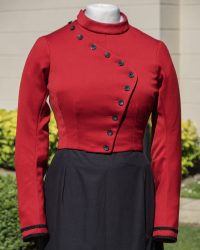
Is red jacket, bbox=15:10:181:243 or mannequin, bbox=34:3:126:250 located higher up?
mannequin, bbox=34:3:126:250

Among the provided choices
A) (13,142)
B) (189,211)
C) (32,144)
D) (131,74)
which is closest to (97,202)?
(32,144)

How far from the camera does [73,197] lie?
3.94 m

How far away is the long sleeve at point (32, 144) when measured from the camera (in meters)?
3.93

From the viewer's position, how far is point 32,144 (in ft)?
12.9

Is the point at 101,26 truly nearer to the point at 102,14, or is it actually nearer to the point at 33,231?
the point at 102,14

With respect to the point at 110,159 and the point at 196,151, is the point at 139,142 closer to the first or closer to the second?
the point at 110,159

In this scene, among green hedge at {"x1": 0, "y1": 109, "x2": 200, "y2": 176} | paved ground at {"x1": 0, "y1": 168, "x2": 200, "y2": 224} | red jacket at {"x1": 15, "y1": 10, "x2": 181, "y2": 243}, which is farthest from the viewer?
green hedge at {"x1": 0, "y1": 109, "x2": 200, "y2": 176}

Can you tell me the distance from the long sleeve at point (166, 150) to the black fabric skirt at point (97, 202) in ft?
0.25

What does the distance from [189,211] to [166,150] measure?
16.8ft

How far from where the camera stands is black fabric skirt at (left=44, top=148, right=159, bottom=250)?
3.92m

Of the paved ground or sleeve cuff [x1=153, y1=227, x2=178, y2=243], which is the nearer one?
sleeve cuff [x1=153, y1=227, x2=178, y2=243]

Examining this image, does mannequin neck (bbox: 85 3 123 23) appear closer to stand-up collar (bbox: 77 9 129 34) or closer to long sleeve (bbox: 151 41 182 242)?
stand-up collar (bbox: 77 9 129 34)

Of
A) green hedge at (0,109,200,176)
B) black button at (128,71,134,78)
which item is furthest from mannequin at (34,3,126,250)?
green hedge at (0,109,200,176)

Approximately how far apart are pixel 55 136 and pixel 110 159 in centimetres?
641
